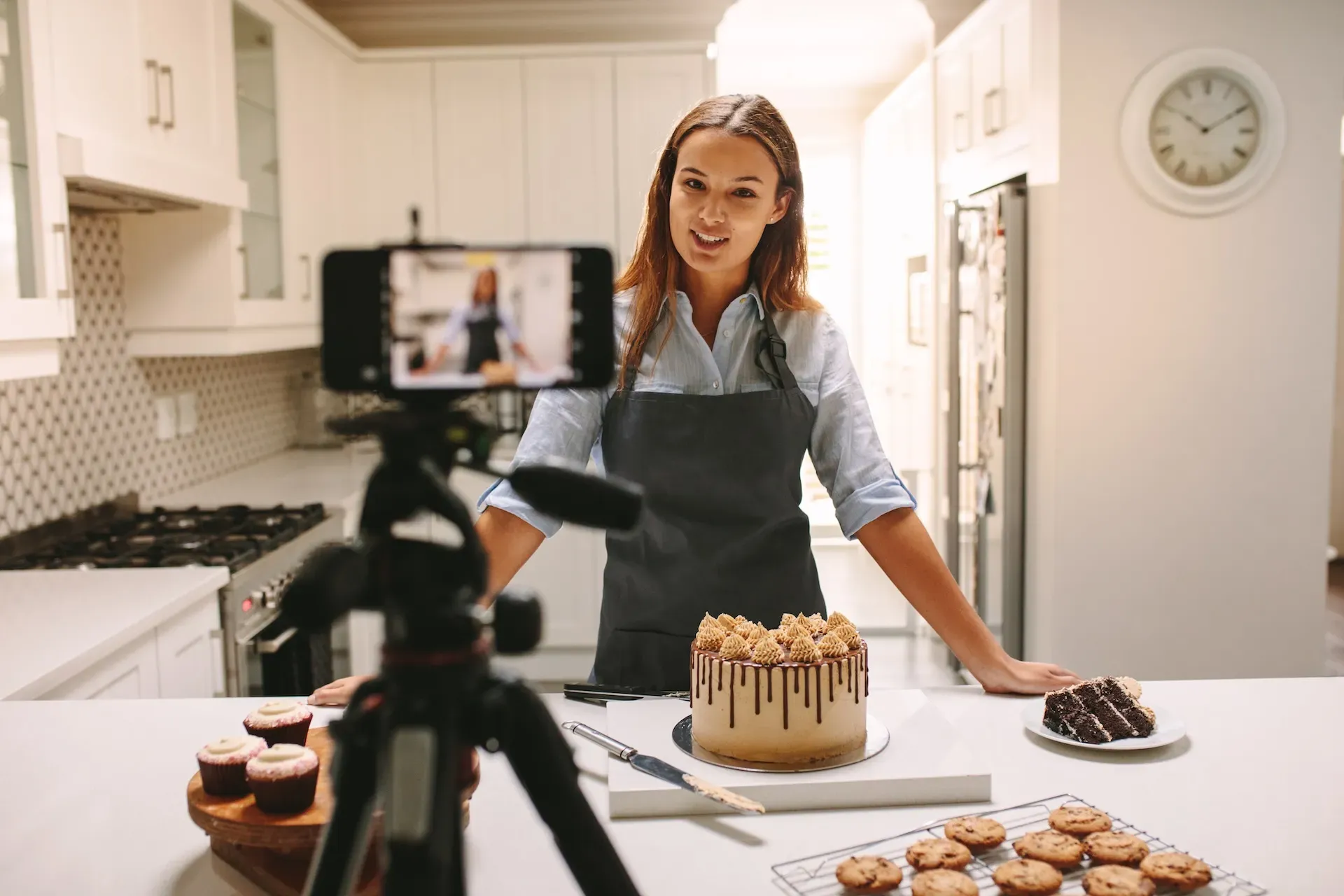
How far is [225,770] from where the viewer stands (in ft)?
2.98

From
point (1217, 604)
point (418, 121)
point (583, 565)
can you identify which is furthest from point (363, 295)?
point (418, 121)

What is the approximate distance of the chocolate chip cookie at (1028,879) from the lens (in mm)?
826

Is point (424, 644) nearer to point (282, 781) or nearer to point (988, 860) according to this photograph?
point (282, 781)

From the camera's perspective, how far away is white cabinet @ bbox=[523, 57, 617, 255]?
13.4ft

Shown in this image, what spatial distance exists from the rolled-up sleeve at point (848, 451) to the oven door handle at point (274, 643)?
53.3 inches

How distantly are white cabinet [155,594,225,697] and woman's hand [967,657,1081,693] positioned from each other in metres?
1.47

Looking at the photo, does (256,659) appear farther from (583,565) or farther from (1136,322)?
(1136,322)

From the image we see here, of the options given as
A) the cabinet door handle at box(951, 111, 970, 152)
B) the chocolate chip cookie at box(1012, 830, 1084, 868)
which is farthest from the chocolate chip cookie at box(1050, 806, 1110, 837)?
the cabinet door handle at box(951, 111, 970, 152)

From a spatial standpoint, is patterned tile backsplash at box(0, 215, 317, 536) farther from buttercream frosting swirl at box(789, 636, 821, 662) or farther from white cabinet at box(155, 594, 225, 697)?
buttercream frosting swirl at box(789, 636, 821, 662)

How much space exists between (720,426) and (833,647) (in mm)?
579

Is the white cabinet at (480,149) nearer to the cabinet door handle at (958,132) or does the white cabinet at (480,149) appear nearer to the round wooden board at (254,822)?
the cabinet door handle at (958,132)

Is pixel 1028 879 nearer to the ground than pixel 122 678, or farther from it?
farther from it

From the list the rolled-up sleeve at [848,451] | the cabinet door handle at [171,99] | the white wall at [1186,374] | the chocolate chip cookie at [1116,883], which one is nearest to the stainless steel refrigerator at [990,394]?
the white wall at [1186,374]

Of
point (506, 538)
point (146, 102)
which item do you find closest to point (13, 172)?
point (146, 102)
